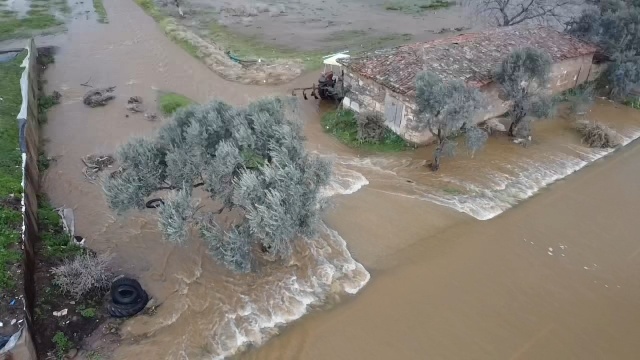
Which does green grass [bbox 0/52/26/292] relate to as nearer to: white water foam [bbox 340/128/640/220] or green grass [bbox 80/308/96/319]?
green grass [bbox 80/308/96/319]

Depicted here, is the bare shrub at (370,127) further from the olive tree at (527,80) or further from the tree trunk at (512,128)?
the tree trunk at (512,128)

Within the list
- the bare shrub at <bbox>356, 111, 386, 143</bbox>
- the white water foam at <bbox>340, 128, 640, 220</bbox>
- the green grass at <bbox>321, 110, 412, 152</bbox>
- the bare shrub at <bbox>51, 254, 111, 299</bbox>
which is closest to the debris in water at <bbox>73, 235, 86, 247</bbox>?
the bare shrub at <bbox>51, 254, 111, 299</bbox>

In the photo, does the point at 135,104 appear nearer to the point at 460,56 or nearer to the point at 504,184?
the point at 460,56

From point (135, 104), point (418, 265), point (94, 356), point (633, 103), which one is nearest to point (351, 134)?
point (418, 265)

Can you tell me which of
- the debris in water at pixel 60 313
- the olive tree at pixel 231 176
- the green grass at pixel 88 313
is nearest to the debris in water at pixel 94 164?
the olive tree at pixel 231 176

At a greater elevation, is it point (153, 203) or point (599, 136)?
point (599, 136)
